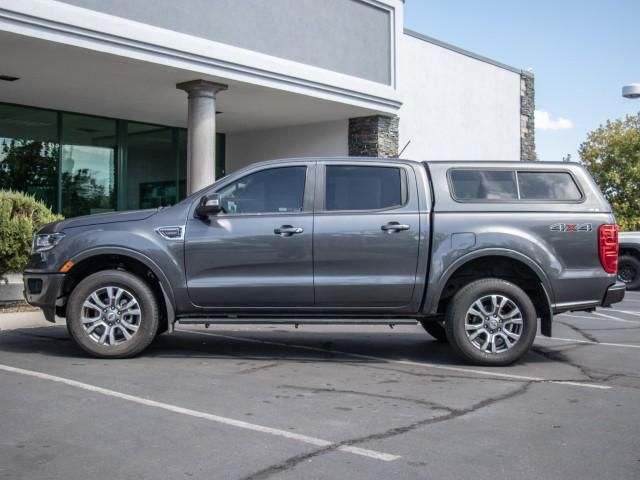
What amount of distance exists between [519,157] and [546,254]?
17.2m

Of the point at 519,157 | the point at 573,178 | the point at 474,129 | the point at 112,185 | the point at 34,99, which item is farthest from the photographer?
the point at 519,157

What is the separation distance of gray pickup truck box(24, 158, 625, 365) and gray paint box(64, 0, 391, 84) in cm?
695

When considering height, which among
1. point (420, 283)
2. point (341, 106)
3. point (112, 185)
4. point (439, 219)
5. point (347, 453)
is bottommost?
point (347, 453)

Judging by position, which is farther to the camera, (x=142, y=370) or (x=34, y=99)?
(x=34, y=99)

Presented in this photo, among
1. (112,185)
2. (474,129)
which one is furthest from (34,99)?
(474,129)

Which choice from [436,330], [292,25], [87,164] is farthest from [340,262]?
[87,164]

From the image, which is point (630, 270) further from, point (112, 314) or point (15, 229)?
point (112, 314)

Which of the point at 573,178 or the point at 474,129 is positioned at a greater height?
the point at 474,129

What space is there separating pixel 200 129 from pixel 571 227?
9.76 metres

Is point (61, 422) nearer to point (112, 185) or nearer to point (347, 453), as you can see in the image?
point (347, 453)

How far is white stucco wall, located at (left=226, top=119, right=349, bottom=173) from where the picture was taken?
19969 mm

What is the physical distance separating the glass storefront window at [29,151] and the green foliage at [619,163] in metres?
25.4

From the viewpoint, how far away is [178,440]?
16.1 feet

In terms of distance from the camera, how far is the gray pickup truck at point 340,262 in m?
7.60
